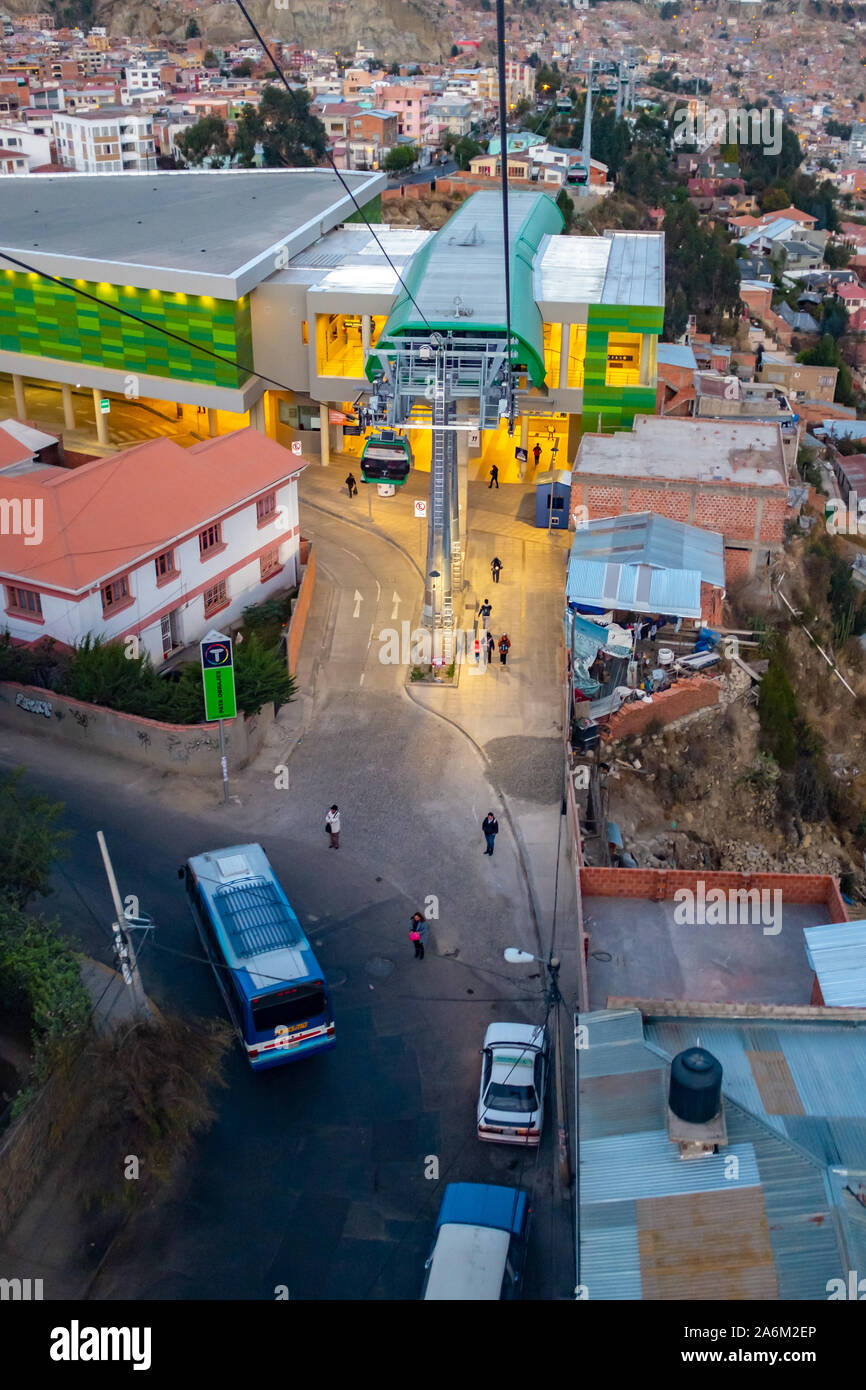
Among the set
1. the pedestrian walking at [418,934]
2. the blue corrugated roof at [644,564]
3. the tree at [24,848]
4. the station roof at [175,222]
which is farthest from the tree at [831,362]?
the tree at [24,848]

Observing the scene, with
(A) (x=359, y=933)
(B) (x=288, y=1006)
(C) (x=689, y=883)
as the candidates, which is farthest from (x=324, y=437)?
(B) (x=288, y=1006)

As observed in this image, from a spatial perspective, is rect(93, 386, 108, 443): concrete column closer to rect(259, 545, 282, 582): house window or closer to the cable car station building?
the cable car station building

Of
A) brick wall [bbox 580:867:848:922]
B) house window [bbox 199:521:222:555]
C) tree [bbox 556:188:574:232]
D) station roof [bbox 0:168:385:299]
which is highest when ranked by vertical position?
station roof [bbox 0:168:385:299]

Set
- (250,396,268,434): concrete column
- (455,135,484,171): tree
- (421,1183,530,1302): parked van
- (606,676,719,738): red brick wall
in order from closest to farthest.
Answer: (421,1183,530,1302): parked van → (606,676,719,738): red brick wall → (250,396,268,434): concrete column → (455,135,484,171): tree

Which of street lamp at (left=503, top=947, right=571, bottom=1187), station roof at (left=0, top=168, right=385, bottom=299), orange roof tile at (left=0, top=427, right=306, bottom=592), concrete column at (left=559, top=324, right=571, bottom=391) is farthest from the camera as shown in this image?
station roof at (left=0, top=168, right=385, bottom=299)

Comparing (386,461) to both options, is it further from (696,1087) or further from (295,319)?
(696,1087)

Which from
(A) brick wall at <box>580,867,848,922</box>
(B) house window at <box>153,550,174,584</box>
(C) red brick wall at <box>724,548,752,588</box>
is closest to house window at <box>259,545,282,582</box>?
(B) house window at <box>153,550,174,584</box>

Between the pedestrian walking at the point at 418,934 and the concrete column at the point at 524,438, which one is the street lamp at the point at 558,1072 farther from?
the concrete column at the point at 524,438
